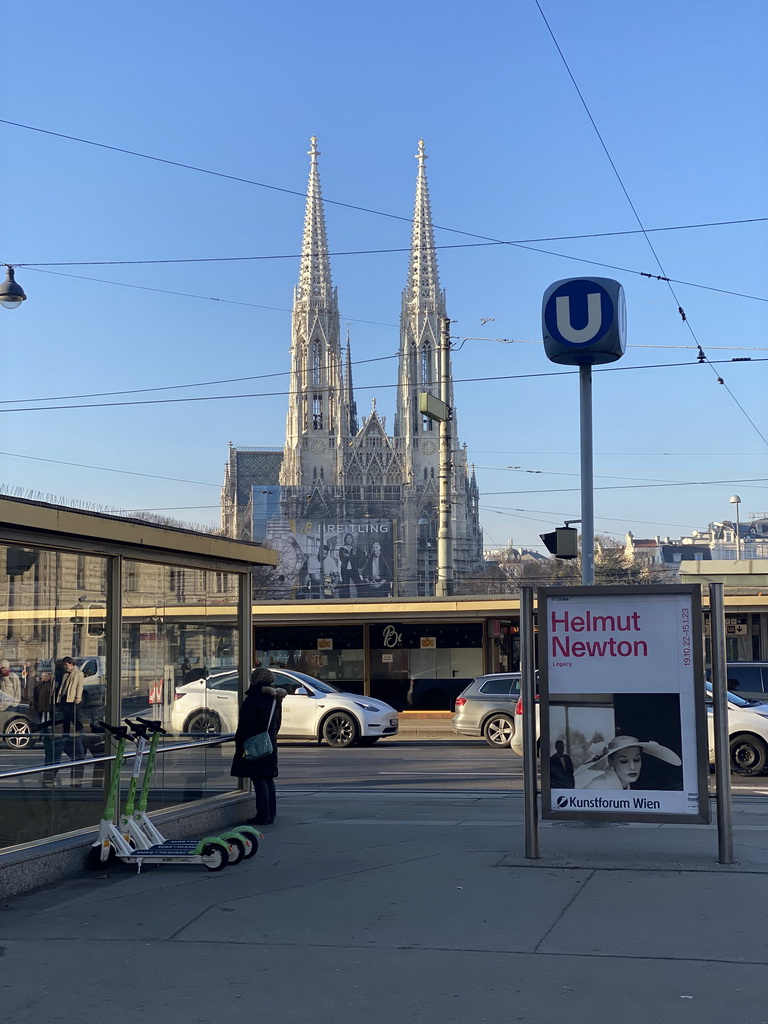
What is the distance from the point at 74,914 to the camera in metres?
7.12

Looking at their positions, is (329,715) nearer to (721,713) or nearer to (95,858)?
(95,858)

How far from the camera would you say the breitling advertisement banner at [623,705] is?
26.5ft

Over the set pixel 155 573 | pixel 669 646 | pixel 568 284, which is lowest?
pixel 669 646

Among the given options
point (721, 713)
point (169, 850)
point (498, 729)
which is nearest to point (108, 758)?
point (169, 850)

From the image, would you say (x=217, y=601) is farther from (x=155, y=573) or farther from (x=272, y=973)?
(x=272, y=973)

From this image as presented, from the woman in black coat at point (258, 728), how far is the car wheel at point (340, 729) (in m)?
11.3

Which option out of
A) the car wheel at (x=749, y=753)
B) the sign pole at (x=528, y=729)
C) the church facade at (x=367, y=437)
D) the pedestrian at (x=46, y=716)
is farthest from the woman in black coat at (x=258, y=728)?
the church facade at (x=367, y=437)

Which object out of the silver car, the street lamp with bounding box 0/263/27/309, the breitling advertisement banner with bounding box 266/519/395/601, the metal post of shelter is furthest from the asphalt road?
the breitling advertisement banner with bounding box 266/519/395/601

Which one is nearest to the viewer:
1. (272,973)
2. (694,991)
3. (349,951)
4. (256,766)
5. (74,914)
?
(694,991)

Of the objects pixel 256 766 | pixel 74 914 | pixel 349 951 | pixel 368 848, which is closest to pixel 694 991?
pixel 349 951

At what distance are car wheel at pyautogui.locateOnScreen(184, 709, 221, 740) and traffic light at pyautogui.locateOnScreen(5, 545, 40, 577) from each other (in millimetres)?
2537

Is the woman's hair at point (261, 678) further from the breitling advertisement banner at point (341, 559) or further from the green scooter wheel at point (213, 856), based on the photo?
the breitling advertisement banner at point (341, 559)

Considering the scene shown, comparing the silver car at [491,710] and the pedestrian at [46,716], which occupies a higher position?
the pedestrian at [46,716]

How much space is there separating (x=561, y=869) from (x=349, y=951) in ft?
8.23
